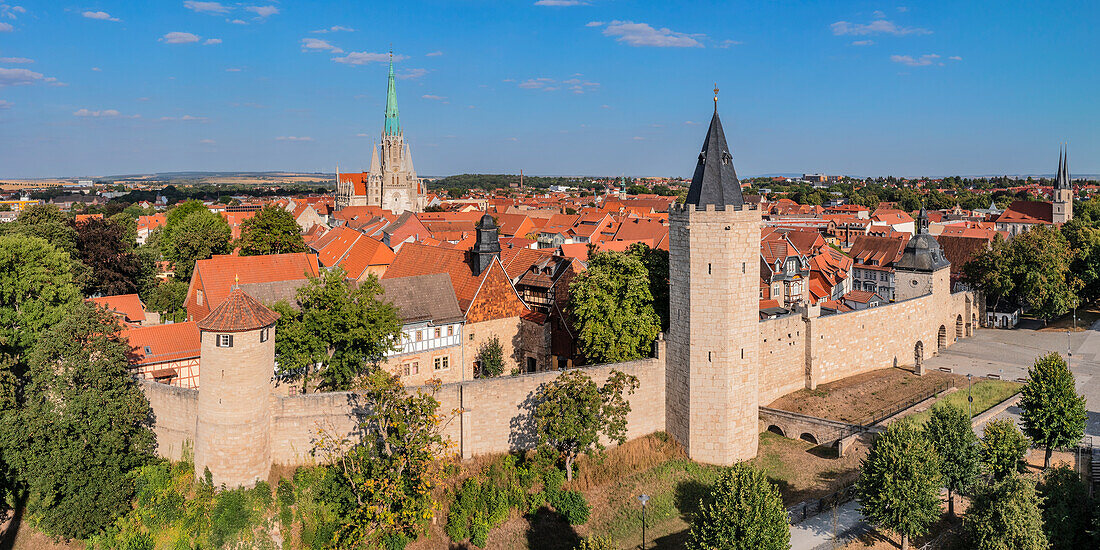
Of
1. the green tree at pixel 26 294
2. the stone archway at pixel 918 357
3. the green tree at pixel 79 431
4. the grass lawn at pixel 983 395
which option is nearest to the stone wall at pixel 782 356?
the grass lawn at pixel 983 395

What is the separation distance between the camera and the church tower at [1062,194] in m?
93.7

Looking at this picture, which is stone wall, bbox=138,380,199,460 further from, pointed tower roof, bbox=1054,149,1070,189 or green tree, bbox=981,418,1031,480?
pointed tower roof, bbox=1054,149,1070,189

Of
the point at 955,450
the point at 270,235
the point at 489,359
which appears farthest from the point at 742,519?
the point at 270,235

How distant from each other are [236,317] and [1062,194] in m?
104

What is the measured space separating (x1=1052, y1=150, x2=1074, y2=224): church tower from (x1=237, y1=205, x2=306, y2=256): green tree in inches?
3565

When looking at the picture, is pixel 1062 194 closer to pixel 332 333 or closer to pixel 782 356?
pixel 782 356

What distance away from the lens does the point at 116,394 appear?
84.6ft

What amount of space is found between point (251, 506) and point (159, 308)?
2673cm

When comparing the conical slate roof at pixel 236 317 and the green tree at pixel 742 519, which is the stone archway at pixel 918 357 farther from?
the conical slate roof at pixel 236 317

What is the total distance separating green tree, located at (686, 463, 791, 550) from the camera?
71.3ft

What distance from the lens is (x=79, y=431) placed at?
2489 centimetres

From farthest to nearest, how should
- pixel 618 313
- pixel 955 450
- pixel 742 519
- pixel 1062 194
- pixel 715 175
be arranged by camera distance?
pixel 1062 194, pixel 618 313, pixel 715 175, pixel 955 450, pixel 742 519

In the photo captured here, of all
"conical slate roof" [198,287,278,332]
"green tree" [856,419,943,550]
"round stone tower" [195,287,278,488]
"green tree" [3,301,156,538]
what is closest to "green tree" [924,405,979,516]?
"green tree" [856,419,943,550]

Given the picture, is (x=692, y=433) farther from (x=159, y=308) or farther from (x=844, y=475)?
(x=159, y=308)
